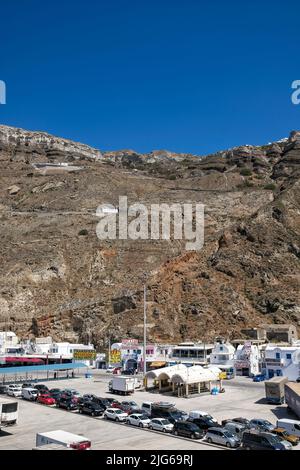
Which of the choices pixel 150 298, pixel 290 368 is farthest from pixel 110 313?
pixel 290 368

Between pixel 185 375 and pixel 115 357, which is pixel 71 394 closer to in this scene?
pixel 185 375

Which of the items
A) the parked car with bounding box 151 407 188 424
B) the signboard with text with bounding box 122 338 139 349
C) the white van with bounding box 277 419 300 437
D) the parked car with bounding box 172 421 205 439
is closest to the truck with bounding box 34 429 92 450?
the parked car with bounding box 172 421 205 439

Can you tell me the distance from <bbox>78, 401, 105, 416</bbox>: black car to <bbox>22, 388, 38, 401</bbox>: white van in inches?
281

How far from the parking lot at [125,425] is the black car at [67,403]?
0.49m

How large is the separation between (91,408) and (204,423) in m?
8.12

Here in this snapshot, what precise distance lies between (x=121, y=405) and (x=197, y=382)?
999 cm

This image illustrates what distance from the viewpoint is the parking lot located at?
23.8m

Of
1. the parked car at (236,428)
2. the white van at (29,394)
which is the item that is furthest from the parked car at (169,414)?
the white van at (29,394)

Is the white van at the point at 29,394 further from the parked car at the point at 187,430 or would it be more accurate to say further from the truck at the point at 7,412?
the parked car at the point at 187,430

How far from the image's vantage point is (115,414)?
29.5 metres

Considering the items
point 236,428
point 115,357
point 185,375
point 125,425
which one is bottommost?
point 125,425

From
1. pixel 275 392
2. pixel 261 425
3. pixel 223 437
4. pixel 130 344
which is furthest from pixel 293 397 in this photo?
pixel 130 344

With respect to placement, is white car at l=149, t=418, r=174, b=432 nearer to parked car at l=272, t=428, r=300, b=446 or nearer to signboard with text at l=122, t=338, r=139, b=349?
parked car at l=272, t=428, r=300, b=446
